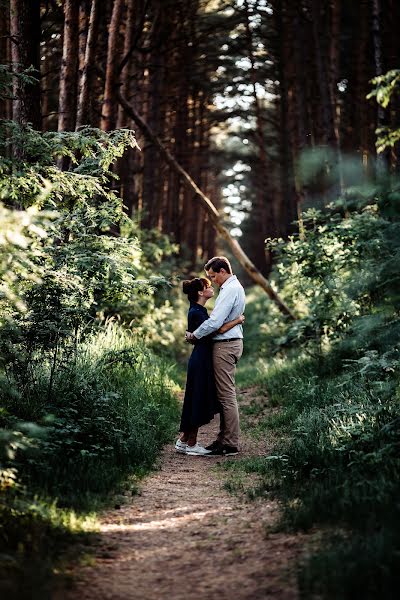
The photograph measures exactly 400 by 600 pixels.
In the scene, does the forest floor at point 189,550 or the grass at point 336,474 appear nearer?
the grass at point 336,474

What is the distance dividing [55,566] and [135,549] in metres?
0.78

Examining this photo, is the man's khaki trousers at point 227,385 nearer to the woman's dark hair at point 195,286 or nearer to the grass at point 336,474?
the grass at point 336,474

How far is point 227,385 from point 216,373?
225mm

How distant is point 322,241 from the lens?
1079 centimetres

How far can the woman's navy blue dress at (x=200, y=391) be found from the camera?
828 cm

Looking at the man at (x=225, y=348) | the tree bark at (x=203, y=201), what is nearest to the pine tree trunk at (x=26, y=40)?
the man at (x=225, y=348)

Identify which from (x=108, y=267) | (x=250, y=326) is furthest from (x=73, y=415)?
(x=250, y=326)

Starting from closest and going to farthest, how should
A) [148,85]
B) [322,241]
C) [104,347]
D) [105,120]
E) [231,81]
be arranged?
1. [104,347]
2. [322,241]
3. [105,120]
4. [148,85]
5. [231,81]

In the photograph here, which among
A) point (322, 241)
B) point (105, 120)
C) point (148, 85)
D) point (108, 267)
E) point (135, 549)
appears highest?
point (148, 85)

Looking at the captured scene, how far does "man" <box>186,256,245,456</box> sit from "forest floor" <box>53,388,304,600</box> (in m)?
1.76

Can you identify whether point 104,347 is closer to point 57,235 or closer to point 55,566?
point 57,235

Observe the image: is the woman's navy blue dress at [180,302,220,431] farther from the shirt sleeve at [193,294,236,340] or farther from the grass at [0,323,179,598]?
the grass at [0,323,179,598]

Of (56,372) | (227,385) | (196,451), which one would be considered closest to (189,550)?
(56,372)

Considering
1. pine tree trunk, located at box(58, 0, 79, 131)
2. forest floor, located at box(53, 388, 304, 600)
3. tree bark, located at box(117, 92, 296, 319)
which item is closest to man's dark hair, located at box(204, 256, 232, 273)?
forest floor, located at box(53, 388, 304, 600)
